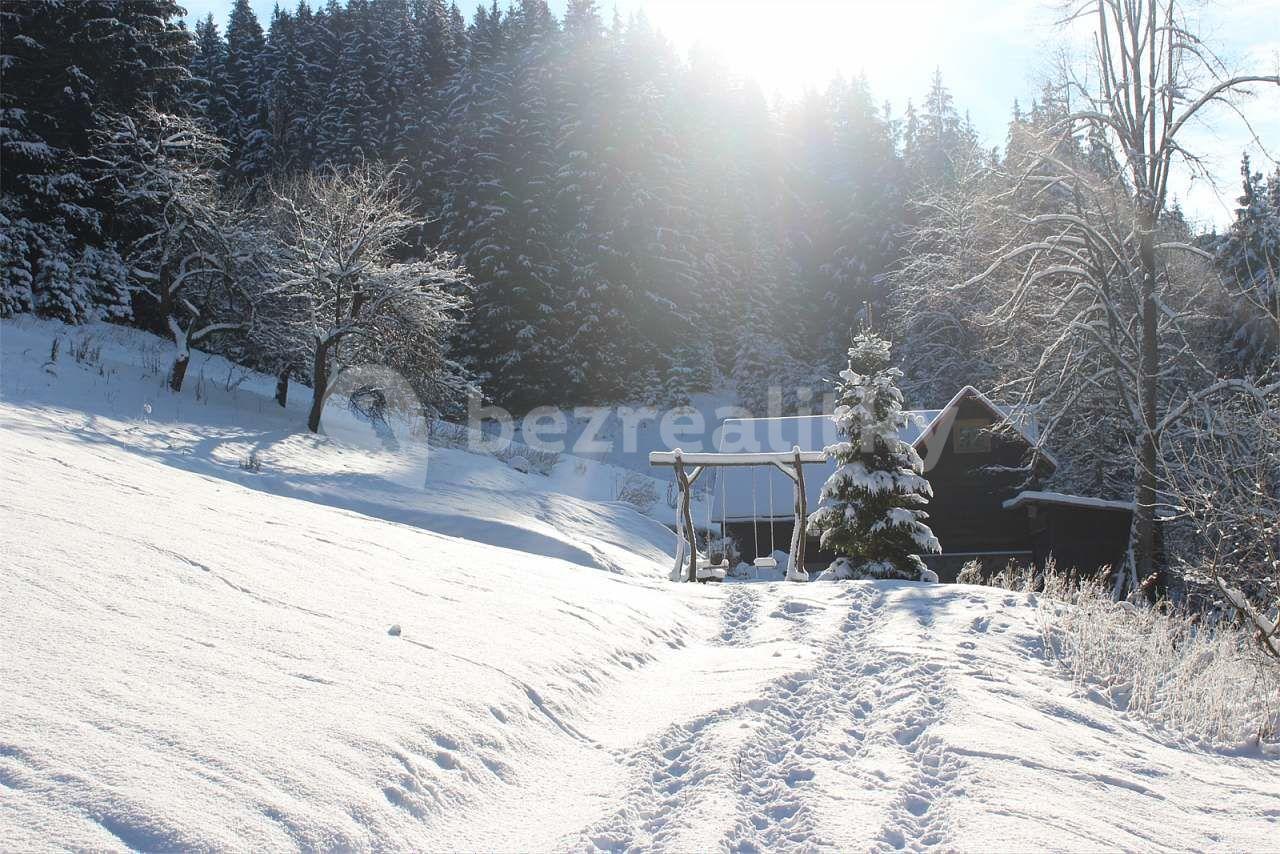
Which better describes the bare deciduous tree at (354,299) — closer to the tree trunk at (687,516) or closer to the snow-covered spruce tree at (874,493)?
the tree trunk at (687,516)

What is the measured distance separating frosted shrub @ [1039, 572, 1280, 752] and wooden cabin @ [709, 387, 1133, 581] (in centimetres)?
1374

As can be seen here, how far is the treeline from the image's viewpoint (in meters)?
40.8

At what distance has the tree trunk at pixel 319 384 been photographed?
21188mm

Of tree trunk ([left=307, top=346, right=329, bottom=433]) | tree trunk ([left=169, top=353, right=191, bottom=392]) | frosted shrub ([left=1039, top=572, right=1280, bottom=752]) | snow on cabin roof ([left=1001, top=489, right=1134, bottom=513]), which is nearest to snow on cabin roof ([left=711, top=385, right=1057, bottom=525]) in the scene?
snow on cabin roof ([left=1001, top=489, right=1134, bottom=513])

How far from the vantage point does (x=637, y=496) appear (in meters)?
→ 29.2

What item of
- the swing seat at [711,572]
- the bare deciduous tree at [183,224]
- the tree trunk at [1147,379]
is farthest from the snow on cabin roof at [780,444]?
the bare deciduous tree at [183,224]

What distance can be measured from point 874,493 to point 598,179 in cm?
3135

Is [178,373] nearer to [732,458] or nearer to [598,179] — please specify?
[732,458]

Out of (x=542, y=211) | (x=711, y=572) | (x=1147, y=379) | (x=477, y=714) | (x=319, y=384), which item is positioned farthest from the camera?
(x=542, y=211)

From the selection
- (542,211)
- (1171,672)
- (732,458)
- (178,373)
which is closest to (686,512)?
(732,458)

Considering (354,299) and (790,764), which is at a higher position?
(354,299)

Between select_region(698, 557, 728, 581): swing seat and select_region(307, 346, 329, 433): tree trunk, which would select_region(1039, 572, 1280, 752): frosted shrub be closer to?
select_region(698, 557, 728, 581): swing seat

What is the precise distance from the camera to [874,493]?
16.2m

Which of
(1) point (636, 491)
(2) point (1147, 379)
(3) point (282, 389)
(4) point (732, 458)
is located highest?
(2) point (1147, 379)
